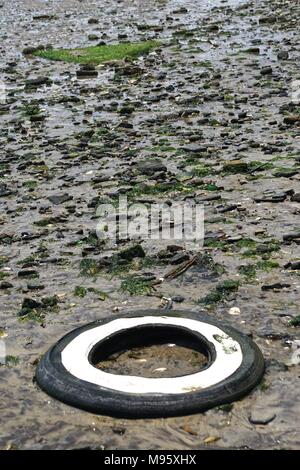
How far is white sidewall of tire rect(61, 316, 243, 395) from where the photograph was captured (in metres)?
5.35

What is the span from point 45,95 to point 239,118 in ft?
17.5

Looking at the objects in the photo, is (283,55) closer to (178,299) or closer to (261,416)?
(178,299)

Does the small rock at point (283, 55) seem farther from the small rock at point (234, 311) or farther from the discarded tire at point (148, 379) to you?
the discarded tire at point (148, 379)

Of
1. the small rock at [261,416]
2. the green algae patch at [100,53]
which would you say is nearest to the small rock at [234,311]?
the small rock at [261,416]

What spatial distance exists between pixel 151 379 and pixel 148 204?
14.7ft

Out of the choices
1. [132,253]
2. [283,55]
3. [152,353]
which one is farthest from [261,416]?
[283,55]

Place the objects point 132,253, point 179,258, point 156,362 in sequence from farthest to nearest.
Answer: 1. point 132,253
2. point 179,258
3. point 156,362

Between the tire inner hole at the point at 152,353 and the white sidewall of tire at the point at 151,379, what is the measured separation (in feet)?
0.19

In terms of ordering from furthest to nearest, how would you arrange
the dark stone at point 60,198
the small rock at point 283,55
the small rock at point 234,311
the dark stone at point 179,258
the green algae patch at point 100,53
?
the green algae patch at point 100,53, the small rock at point 283,55, the dark stone at point 60,198, the dark stone at point 179,258, the small rock at point 234,311

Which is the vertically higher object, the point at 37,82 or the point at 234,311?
the point at 37,82

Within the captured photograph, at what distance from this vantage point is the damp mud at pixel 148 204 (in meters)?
5.30

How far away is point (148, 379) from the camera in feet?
17.8

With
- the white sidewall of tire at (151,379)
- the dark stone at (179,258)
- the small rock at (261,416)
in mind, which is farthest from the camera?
the dark stone at (179,258)
